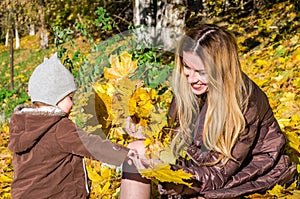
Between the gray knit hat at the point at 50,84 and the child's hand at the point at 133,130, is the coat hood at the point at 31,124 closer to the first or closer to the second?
the gray knit hat at the point at 50,84

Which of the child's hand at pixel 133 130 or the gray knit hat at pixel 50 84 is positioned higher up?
the gray knit hat at pixel 50 84

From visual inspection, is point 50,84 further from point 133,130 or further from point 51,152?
point 133,130

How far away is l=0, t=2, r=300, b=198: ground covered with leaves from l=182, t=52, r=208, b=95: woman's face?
22 cm

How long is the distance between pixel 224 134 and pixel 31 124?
98 centimetres

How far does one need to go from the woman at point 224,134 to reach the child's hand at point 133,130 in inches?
3.3

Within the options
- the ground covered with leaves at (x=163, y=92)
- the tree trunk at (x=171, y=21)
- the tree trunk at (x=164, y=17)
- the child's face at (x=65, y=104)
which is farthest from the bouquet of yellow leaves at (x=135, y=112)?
the tree trunk at (x=164, y=17)

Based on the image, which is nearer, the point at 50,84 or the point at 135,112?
the point at 50,84

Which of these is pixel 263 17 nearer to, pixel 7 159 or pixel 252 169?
pixel 7 159

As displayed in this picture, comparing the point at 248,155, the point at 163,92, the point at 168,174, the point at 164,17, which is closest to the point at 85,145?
the point at 168,174

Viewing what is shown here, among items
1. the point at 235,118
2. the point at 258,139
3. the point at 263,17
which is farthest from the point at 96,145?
the point at 263,17

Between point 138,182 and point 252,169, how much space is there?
61cm

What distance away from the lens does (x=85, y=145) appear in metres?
2.38

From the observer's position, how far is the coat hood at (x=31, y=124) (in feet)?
7.94

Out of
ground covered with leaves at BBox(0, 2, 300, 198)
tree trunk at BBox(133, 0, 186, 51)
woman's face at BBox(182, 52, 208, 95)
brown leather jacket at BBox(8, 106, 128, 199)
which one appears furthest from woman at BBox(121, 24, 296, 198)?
tree trunk at BBox(133, 0, 186, 51)
